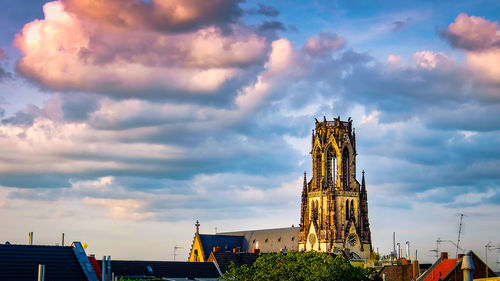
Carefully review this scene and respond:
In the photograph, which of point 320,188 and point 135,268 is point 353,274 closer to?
point 135,268

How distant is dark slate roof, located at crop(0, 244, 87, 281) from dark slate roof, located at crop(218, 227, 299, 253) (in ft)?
420

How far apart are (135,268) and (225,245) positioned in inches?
2929

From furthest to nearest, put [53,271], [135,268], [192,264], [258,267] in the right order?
1. [192,264]
2. [135,268]
3. [258,267]
4. [53,271]

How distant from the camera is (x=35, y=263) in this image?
53281 mm

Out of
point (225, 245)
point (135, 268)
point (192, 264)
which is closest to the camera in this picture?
point (135, 268)

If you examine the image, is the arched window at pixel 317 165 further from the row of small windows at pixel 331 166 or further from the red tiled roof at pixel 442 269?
the red tiled roof at pixel 442 269

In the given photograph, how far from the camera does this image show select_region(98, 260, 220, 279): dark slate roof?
113 metres

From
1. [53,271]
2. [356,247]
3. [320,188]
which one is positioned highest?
[320,188]

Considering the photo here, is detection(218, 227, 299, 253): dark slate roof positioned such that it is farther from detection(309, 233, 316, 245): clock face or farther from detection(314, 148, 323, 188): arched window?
detection(314, 148, 323, 188): arched window

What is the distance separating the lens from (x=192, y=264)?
403 feet

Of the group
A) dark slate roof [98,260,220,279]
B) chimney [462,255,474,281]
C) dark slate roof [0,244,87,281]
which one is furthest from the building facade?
chimney [462,255,474,281]

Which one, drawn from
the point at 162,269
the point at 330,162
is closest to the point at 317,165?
the point at 330,162

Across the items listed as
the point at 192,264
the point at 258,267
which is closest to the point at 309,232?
the point at 192,264

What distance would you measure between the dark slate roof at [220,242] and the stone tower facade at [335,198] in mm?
19730
